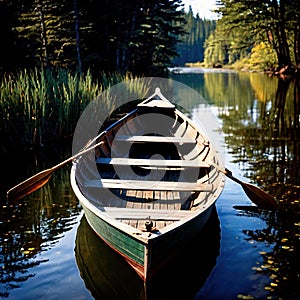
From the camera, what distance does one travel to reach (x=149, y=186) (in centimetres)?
577

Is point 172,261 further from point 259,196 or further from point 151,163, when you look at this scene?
point 151,163

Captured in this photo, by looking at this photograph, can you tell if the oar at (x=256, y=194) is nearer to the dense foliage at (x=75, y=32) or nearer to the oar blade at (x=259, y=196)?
the oar blade at (x=259, y=196)

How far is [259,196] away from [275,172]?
3.04 metres

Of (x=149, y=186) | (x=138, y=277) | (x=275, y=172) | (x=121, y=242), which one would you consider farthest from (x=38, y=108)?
(x=138, y=277)

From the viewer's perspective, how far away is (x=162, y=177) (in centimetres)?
739

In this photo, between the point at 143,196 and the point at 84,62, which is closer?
the point at 143,196

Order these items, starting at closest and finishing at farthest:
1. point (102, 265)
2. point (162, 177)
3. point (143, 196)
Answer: point (102, 265), point (143, 196), point (162, 177)

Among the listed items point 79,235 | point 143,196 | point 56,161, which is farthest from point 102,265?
point 56,161

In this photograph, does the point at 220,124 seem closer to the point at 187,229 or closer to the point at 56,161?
the point at 56,161

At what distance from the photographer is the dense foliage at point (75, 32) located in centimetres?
1780

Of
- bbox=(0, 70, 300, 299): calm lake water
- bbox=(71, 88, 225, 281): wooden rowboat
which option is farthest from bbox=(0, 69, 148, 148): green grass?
bbox=(71, 88, 225, 281): wooden rowboat

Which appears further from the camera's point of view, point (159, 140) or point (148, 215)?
point (159, 140)

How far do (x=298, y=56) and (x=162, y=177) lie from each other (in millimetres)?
32865

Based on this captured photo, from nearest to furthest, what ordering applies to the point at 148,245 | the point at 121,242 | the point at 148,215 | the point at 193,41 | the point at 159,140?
the point at 148,245
the point at 121,242
the point at 148,215
the point at 159,140
the point at 193,41
